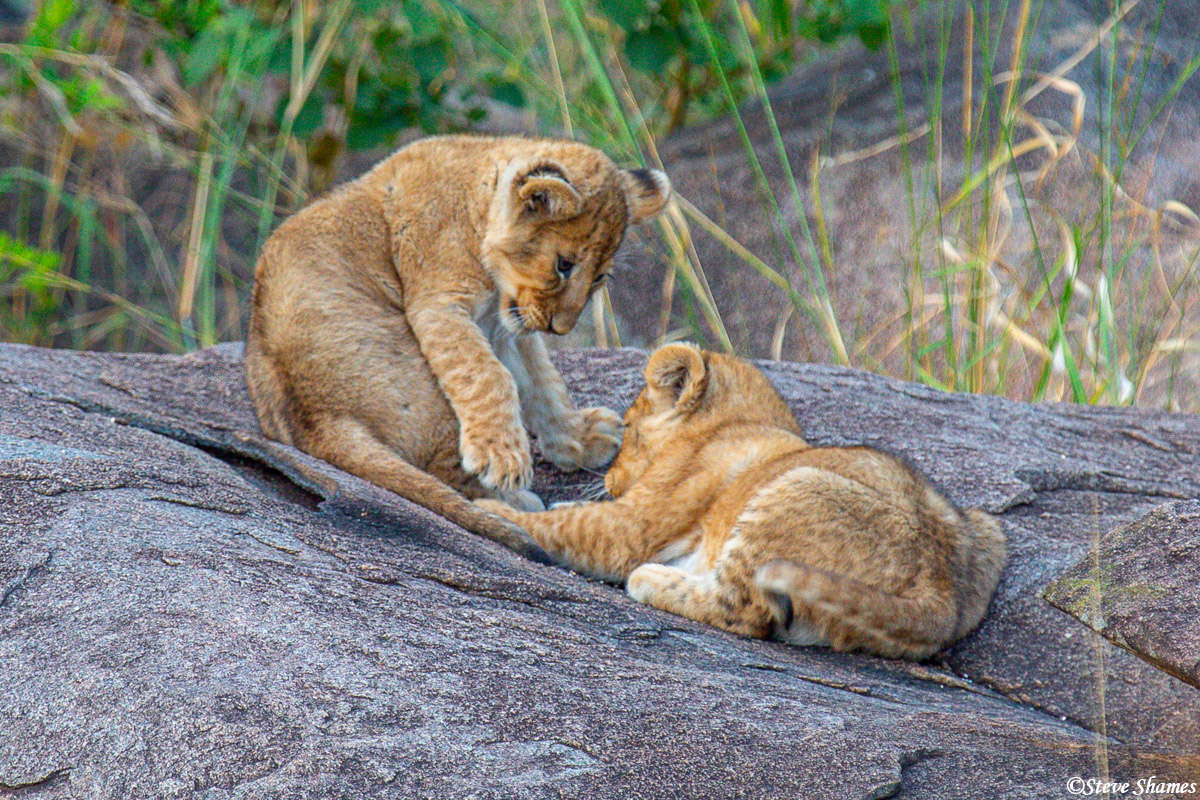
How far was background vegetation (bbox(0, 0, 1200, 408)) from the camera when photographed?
18.6 feet

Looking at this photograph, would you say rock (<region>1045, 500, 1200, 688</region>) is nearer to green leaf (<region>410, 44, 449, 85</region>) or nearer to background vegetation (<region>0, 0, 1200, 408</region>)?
background vegetation (<region>0, 0, 1200, 408</region>)

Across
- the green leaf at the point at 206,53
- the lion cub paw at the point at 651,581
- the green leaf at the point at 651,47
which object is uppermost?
the green leaf at the point at 206,53

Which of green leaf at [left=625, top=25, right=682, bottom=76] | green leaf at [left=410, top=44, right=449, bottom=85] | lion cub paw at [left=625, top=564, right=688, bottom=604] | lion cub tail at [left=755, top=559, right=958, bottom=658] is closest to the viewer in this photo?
lion cub tail at [left=755, top=559, right=958, bottom=658]

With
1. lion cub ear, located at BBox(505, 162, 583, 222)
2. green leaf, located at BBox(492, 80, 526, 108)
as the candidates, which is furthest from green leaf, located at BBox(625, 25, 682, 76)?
lion cub ear, located at BBox(505, 162, 583, 222)

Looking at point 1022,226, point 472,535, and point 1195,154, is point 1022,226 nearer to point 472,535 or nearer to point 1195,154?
point 1195,154

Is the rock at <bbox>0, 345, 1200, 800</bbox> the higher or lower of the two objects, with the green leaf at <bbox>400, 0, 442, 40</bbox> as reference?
lower

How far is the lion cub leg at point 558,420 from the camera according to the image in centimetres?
461

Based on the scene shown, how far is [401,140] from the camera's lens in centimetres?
962

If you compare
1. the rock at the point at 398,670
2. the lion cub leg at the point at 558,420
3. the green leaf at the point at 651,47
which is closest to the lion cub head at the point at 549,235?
the lion cub leg at the point at 558,420

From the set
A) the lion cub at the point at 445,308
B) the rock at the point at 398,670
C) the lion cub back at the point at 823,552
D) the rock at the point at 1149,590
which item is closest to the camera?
the rock at the point at 398,670

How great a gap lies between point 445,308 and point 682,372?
0.91 metres

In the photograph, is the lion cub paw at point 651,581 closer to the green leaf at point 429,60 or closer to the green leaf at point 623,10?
the green leaf at point 623,10

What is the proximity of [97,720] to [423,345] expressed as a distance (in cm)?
240

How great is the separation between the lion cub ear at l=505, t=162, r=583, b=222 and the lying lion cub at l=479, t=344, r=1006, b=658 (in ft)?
2.28
